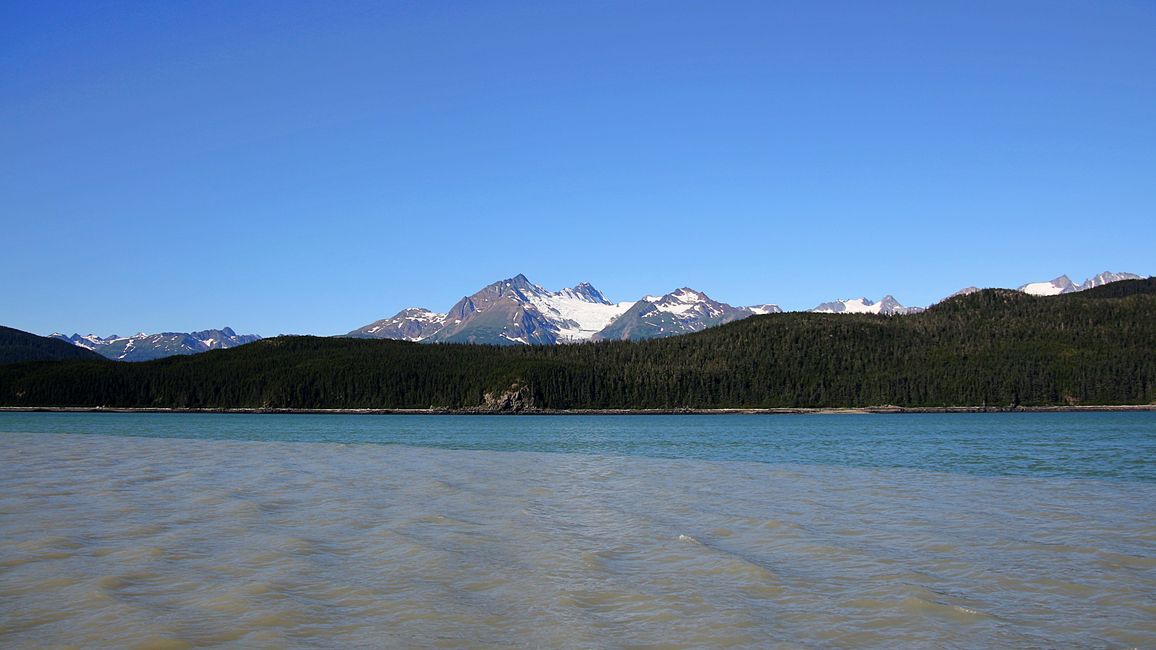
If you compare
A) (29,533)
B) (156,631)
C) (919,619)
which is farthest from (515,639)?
(29,533)

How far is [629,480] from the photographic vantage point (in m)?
42.9

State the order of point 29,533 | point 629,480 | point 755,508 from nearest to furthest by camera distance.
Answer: point 29,533
point 755,508
point 629,480

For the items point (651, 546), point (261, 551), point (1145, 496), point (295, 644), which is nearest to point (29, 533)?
point (261, 551)

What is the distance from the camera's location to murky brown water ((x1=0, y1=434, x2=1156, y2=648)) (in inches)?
589

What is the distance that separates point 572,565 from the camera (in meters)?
20.6

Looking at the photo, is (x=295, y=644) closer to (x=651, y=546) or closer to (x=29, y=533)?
(x=651, y=546)

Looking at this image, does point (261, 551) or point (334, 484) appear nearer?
point (261, 551)

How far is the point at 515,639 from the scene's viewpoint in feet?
47.3

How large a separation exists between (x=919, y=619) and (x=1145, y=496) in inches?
964

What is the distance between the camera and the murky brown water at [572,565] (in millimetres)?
A: 14953

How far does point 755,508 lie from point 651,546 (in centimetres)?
907

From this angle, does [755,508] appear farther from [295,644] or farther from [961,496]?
[295,644]

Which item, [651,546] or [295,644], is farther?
[651,546]

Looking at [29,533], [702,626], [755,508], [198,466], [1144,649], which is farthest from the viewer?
[198,466]
